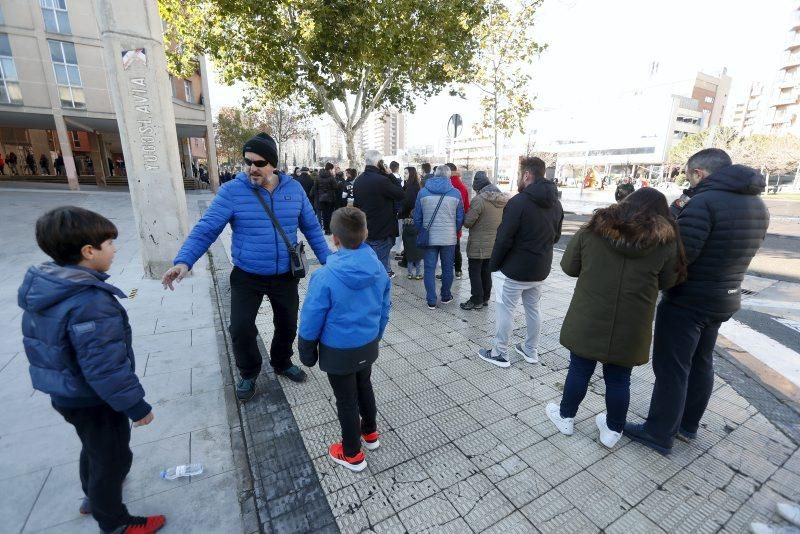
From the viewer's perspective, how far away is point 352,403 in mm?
2297

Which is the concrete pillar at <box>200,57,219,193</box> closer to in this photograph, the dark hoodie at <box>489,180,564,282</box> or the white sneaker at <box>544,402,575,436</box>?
the dark hoodie at <box>489,180,564,282</box>

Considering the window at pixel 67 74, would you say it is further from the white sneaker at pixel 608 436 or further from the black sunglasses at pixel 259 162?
the white sneaker at pixel 608 436

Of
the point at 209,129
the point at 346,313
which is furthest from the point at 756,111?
the point at 346,313

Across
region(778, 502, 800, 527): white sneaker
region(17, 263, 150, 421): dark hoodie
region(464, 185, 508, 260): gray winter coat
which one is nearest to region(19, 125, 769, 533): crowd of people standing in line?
region(17, 263, 150, 421): dark hoodie

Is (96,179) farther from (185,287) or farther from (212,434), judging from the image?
(212,434)

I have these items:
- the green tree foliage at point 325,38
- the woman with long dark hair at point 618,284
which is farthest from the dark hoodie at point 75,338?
the green tree foliage at point 325,38

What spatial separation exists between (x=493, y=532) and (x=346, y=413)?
3.34ft

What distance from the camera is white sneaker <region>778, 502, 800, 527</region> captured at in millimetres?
2076

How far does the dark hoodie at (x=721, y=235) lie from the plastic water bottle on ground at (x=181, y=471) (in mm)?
3202

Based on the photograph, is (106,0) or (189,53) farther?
(189,53)

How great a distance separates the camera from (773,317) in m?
5.37

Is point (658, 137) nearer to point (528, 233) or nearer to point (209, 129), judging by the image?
point (209, 129)

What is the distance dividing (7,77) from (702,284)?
85.4ft

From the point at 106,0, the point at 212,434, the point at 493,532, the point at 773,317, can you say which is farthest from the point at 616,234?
the point at 106,0
